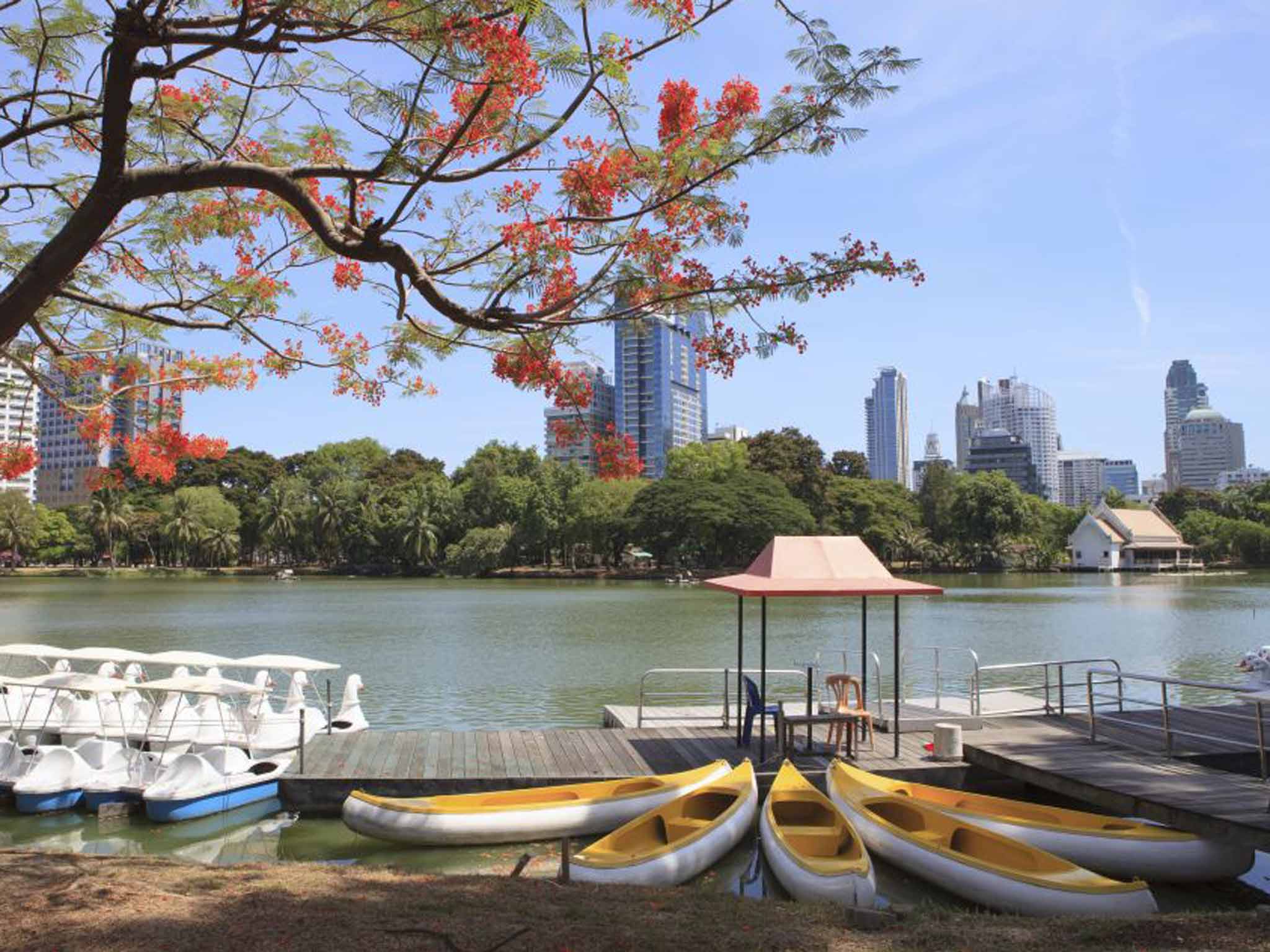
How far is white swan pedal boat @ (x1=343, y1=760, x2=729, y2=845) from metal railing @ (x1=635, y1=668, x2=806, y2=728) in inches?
113

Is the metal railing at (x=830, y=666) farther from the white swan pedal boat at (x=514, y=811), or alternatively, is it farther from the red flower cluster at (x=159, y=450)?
the red flower cluster at (x=159, y=450)

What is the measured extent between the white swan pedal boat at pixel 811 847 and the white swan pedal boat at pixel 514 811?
0.86 metres

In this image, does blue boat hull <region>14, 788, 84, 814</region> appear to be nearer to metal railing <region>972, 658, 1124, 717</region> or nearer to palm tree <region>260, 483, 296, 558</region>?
metal railing <region>972, 658, 1124, 717</region>

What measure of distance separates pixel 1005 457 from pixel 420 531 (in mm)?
145139

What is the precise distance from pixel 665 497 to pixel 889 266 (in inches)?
2475

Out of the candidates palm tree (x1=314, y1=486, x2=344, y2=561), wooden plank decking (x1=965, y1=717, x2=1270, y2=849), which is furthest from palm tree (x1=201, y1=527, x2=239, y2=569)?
wooden plank decking (x1=965, y1=717, x2=1270, y2=849)

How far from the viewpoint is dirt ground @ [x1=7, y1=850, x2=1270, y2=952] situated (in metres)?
5.20

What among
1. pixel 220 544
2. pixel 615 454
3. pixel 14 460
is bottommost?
pixel 220 544

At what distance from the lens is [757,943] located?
538 centimetres

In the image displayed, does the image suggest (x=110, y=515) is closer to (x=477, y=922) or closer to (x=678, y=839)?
(x=678, y=839)

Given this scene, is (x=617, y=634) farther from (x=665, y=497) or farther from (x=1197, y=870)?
(x=665, y=497)

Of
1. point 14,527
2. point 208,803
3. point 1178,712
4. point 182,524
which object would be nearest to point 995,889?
point 1178,712

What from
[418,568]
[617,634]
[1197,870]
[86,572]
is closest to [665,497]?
[418,568]

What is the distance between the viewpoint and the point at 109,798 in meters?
10.3
